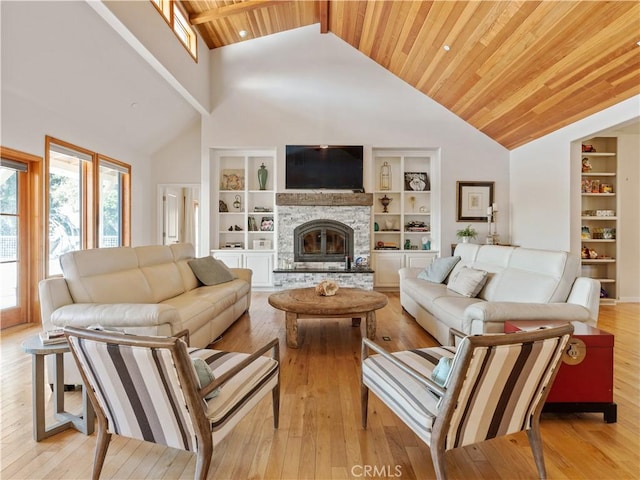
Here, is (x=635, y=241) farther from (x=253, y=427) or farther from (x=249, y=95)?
(x=249, y=95)

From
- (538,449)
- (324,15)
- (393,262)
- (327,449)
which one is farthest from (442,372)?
(324,15)

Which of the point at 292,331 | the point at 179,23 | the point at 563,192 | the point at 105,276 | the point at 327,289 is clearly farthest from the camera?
the point at 179,23

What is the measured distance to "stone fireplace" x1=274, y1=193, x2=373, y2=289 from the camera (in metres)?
6.05

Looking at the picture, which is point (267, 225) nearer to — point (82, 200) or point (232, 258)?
point (232, 258)

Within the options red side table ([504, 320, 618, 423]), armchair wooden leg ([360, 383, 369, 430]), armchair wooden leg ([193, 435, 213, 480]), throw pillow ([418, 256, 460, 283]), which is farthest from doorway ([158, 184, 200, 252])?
red side table ([504, 320, 618, 423])

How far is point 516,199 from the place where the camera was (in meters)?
5.98

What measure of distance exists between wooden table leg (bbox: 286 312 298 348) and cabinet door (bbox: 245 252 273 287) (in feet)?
10.1

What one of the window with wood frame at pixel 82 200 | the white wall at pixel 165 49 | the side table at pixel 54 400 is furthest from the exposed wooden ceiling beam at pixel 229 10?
the side table at pixel 54 400

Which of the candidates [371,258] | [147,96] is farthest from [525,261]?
[147,96]

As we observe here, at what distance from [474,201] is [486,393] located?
5.62 metres

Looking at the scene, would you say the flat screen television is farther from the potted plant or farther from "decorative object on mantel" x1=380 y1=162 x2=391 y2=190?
the potted plant

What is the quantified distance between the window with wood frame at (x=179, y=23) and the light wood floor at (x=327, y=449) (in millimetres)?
4516

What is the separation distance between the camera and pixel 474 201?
623cm

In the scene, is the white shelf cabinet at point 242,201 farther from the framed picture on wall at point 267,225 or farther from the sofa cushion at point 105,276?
the sofa cushion at point 105,276
